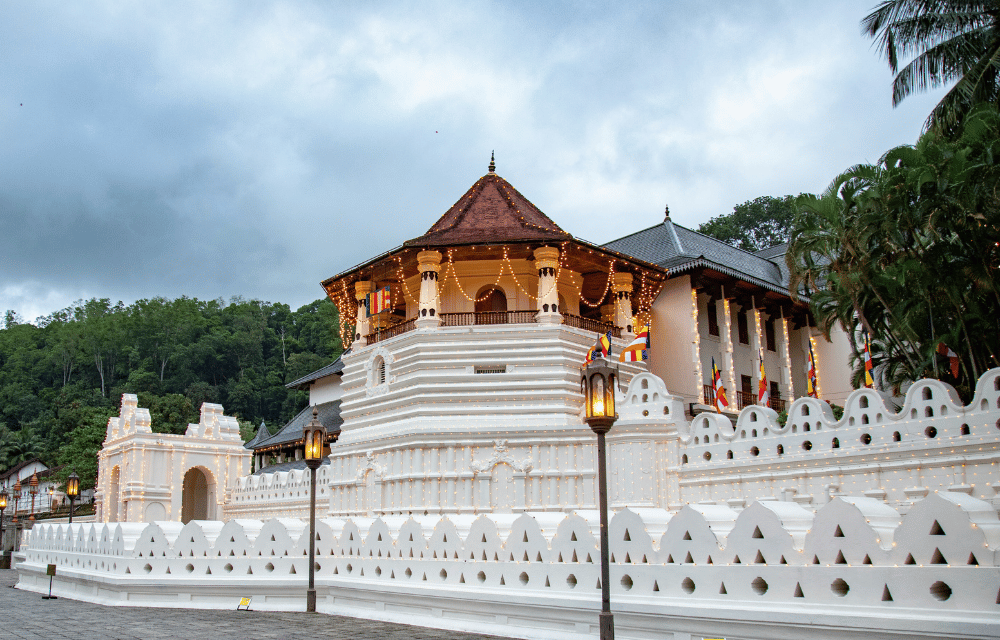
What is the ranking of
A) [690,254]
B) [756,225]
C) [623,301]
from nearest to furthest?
1. [623,301]
2. [690,254]
3. [756,225]

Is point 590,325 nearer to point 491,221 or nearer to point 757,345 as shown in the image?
point 491,221

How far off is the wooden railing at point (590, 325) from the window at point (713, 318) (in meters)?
5.64

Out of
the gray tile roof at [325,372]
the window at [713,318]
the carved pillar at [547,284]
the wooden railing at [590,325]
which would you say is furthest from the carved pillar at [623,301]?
the gray tile roof at [325,372]

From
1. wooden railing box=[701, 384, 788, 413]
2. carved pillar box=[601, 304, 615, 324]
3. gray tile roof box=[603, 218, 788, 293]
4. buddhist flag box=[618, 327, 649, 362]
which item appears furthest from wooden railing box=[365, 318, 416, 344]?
wooden railing box=[701, 384, 788, 413]

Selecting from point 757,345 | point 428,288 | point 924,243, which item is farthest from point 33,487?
point 924,243

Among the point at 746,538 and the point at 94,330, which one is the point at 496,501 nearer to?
the point at 746,538

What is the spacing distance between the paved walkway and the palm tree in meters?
15.6

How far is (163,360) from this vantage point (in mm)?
87750

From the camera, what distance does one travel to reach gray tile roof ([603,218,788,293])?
29.3m

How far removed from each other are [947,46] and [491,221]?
12.5 metres

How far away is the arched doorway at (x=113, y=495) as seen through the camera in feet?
104

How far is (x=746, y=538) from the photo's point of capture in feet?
28.2

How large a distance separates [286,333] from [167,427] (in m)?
32.5

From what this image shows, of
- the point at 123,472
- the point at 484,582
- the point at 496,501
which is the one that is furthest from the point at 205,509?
the point at 484,582
